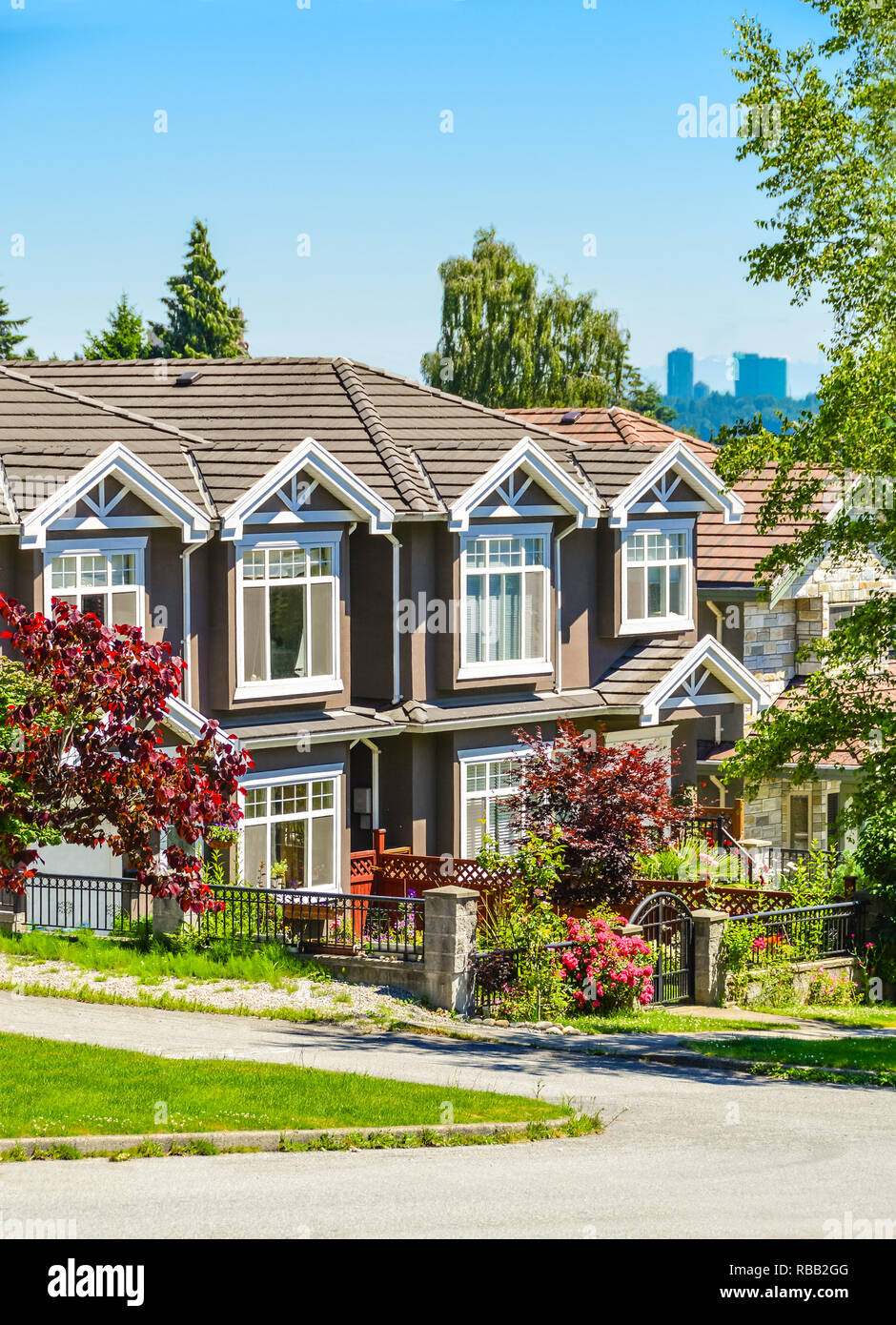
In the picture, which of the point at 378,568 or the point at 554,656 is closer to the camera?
the point at 378,568

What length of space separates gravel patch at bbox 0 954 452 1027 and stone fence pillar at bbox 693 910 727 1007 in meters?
4.04

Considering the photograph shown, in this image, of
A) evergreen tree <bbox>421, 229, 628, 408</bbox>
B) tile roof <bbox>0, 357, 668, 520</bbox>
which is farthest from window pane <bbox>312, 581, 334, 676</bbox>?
evergreen tree <bbox>421, 229, 628, 408</bbox>

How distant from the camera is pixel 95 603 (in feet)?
79.8

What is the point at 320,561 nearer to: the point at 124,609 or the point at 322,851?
the point at 124,609

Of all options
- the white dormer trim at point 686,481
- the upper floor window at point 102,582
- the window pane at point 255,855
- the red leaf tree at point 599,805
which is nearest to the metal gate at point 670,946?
the red leaf tree at point 599,805

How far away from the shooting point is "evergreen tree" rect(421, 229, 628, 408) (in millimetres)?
65438

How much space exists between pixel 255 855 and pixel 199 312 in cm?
5126

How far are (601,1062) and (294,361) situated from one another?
17666 millimetres

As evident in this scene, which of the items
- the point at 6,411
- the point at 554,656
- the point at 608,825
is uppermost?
the point at 6,411

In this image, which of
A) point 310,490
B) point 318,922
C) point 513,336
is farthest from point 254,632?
point 513,336

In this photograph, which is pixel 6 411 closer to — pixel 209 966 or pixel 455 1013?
pixel 209 966
